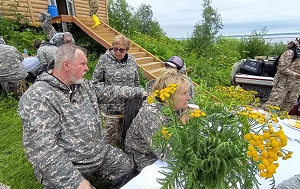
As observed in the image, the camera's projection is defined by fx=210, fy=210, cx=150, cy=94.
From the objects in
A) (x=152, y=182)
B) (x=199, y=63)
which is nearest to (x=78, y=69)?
(x=152, y=182)

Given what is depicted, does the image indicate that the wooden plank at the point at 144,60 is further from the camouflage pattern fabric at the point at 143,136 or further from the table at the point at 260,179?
the table at the point at 260,179

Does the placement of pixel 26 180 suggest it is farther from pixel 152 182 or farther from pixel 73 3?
pixel 73 3

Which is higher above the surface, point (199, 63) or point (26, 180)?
point (199, 63)

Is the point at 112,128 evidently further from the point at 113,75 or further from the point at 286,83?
the point at 286,83

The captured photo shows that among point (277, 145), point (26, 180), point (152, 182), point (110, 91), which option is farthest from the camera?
point (26, 180)

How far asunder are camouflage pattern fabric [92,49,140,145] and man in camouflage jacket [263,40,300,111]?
2816mm

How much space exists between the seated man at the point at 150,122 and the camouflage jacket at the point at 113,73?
942 millimetres

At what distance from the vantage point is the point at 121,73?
2832 millimetres

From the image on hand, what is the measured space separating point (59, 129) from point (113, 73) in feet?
4.38

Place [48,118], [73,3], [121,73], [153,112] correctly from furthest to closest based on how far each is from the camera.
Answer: [73,3] < [121,73] < [153,112] < [48,118]

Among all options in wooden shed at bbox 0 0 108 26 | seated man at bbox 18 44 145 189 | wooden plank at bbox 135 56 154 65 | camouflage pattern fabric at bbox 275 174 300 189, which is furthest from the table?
wooden shed at bbox 0 0 108 26

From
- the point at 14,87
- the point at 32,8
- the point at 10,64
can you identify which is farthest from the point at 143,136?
the point at 32,8

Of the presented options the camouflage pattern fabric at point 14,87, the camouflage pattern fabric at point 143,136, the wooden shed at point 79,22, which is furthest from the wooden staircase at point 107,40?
the camouflage pattern fabric at point 143,136

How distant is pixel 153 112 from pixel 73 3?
943cm
